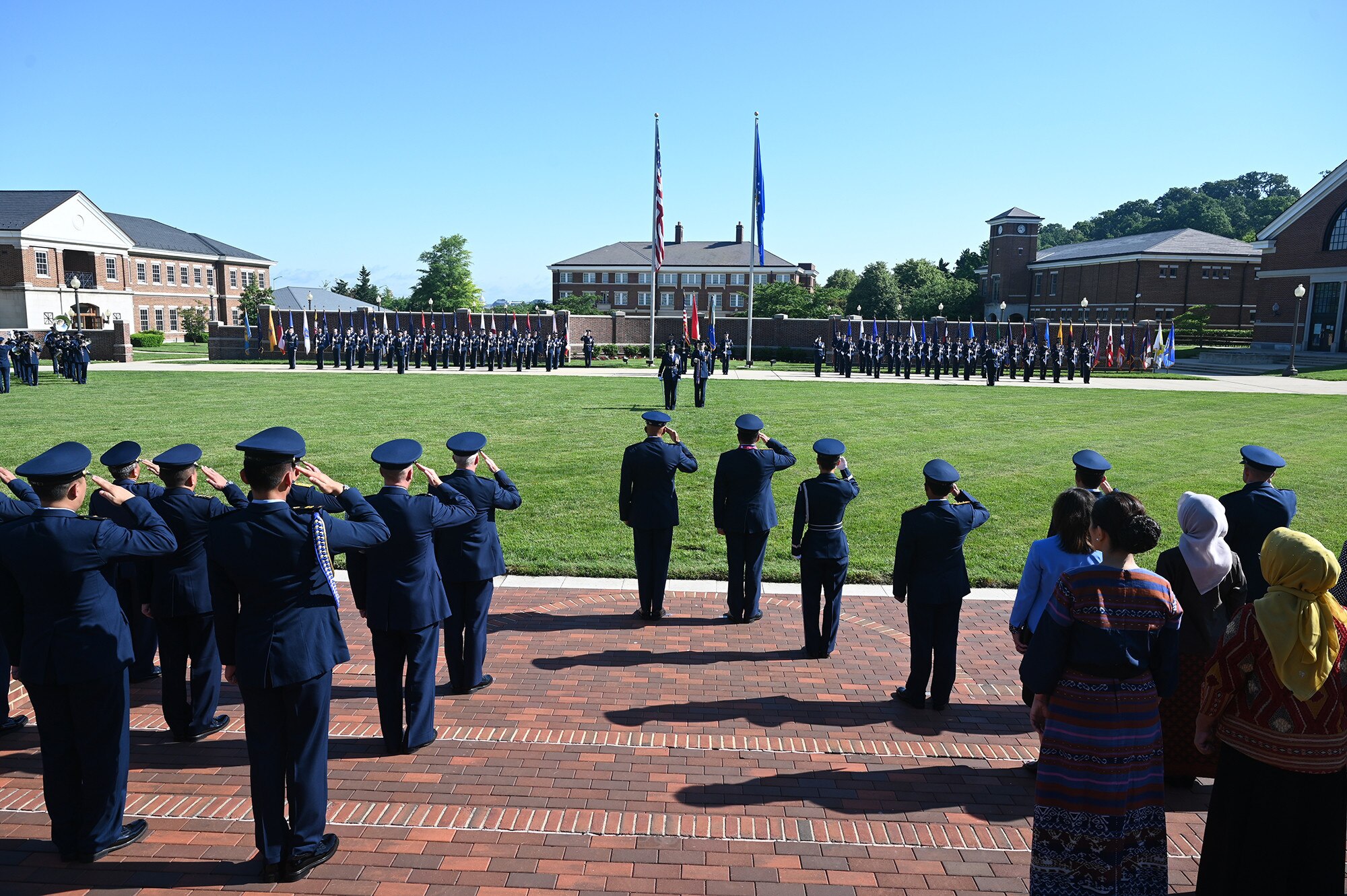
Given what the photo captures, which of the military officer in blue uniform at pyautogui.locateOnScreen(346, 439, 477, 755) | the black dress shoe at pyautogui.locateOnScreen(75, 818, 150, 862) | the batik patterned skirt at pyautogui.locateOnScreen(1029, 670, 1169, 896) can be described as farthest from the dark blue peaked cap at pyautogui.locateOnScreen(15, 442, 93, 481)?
the batik patterned skirt at pyautogui.locateOnScreen(1029, 670, 1169, 896)

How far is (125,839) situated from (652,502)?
489 cm

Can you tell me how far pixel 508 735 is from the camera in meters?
6.08

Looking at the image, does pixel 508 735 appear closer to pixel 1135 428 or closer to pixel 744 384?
pixel 1135 428

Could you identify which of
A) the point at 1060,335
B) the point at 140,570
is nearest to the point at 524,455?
the point at 140,570

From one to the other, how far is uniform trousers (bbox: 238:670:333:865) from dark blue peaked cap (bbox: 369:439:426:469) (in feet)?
4.79

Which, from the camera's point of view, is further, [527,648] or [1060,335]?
[1060,335]

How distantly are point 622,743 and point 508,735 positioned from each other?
789mm

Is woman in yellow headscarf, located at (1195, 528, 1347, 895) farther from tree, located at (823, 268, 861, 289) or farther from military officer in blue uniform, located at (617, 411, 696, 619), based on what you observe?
tree, located at (823, 268, 861, 289)

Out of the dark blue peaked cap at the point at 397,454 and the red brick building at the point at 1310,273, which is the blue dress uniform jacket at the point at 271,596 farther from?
the red brick building at the point at 1310,273

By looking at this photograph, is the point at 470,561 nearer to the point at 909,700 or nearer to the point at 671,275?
the point at 909,700

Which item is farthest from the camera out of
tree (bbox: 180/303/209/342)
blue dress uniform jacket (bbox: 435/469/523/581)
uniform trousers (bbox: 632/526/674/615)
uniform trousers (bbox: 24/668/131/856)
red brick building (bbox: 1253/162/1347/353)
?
tree (bbox: 180/303/209/342)

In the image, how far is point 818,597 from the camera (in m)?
7.63

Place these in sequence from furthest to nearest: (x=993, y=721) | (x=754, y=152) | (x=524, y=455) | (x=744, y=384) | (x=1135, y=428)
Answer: (x=754, y=152) < (x=744, y=384) < (x=1135, y=428) < (x=524, y=455) < (x=993, y=721)

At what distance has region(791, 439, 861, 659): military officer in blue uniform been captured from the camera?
7.37 metres
